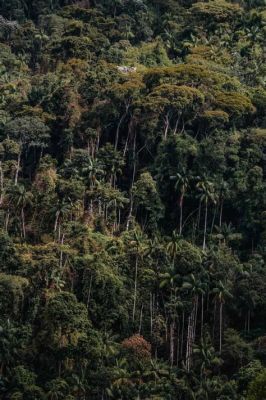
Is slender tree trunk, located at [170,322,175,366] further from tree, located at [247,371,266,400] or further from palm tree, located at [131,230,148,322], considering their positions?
tree, located at [247,371,266,400]

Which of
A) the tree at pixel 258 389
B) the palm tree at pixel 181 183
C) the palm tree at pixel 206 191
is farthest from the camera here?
the palm tree at pixel 181 183

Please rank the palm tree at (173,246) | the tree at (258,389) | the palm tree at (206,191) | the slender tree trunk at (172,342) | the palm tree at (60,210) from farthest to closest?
the palm tree at (206,191) → the palm tree at (60,210) → the palm tree at (173,246) → the slender tree trunk at (172,342) → the tree at (258,389)

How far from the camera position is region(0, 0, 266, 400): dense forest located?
239ft

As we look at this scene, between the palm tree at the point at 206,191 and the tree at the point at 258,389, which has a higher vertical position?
the palm tree at the point at 206,191

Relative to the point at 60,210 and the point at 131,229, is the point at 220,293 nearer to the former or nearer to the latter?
the point at 131,229

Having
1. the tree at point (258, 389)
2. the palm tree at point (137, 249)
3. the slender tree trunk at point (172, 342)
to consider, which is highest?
the tree at point (258, 389)

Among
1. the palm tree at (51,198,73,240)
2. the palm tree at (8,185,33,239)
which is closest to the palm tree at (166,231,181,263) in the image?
the palm tree at (51,198,73,240)

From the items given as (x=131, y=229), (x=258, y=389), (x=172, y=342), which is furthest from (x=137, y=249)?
(x=258, y=389)

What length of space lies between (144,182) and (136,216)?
391 centimetres

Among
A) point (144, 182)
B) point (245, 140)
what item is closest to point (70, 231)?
point (144, 182)

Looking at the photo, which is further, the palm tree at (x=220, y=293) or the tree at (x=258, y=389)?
the palm tree at (x=220, y=293)

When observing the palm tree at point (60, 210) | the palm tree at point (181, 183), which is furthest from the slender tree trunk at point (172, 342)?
the palm tree at point (60, 210)

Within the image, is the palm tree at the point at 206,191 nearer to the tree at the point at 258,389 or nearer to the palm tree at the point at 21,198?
the palm tree at the point at 21,198

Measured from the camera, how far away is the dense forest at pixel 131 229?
72812 mm
